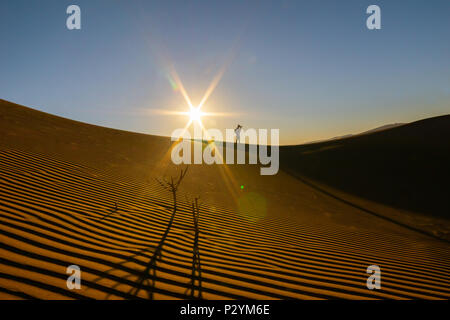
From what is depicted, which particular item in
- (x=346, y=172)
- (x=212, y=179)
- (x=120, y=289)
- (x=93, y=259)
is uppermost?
(x=346, y=172)

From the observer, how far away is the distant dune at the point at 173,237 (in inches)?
85.0

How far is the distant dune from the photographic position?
7.08 feet

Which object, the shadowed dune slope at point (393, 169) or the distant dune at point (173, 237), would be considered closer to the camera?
the distant dune at point (173, 237)

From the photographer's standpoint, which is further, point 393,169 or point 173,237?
point 393,169

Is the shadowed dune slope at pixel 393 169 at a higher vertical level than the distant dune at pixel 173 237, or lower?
higher

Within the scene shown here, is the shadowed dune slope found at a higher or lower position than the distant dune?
higher

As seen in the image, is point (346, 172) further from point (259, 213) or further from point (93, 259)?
point (93, 259)

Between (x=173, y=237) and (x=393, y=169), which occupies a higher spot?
(x=393, y=169)

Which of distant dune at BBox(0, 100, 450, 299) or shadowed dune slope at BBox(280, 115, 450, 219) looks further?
shadowed dune slope at BBox(280, 115, 450, 219)

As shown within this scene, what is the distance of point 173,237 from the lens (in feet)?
10.9
